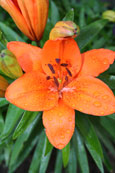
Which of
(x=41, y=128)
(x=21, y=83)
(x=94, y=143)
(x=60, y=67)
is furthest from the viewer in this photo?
(x=41, y=128)

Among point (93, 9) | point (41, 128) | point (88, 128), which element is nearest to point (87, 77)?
point (88, 128)

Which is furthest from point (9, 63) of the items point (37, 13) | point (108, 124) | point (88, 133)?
point (108, 124)

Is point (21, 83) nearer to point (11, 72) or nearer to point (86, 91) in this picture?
point (11, 72)

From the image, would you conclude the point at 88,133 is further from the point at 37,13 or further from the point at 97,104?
the point at 37,13

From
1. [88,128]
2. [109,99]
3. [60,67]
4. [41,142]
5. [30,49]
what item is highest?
[30,49]

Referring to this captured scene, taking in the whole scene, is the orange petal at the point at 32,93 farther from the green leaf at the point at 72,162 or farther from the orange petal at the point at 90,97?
the green leaf at the point at 72,162

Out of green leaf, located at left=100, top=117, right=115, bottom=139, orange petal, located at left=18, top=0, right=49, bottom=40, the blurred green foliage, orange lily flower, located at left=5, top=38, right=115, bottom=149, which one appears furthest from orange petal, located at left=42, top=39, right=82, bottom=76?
green leaf, located at left=100, top=117, right=115, bottom=139

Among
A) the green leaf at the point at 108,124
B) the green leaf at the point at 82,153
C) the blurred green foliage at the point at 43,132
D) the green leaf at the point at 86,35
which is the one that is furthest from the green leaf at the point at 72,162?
the green leaf at the point at 86,35

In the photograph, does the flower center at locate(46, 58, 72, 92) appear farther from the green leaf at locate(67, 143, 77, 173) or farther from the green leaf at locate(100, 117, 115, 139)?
the green leaf at locate(67, 143, 77, 173)
